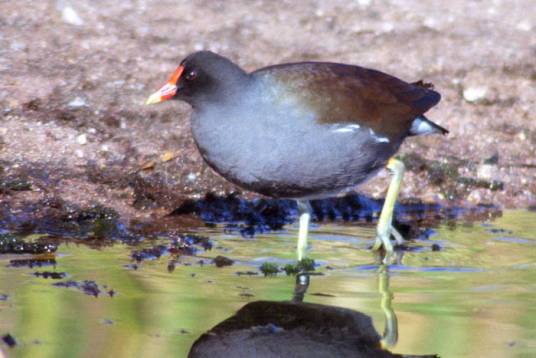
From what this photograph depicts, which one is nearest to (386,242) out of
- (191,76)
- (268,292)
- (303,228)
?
(303,228)

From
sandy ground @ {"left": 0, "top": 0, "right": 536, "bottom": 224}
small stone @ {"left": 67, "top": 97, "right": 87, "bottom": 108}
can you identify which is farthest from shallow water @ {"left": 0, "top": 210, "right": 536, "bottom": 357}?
small stone @ {"left": 67, "top": 97, "right": 87, "bottom": 108}

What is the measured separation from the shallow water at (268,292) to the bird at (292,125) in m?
0.33

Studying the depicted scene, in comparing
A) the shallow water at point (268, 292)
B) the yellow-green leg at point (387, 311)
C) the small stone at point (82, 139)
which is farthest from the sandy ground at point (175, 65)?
the yellow-green leg at point (387, 311)

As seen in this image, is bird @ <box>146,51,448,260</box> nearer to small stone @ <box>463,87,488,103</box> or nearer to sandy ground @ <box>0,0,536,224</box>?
sandy ground @ <box>0,0,536,224</box>

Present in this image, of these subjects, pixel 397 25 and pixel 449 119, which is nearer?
pixel 449 119

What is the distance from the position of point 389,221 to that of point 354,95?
30.0 inches

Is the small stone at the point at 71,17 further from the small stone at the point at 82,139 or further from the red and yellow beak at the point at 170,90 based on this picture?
the red and yellow beak at the point at 170,90

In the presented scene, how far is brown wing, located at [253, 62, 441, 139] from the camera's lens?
6.23m

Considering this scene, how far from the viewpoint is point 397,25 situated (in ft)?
33.7

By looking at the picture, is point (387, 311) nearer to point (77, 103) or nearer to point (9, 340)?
point (9, 340)

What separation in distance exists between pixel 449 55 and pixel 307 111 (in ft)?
12.7

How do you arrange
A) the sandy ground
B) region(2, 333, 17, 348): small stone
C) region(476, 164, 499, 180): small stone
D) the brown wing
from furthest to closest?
region(476, 164, 499, 180): small stone < the sandy ground < the brown wing < region(2, 333, 17, 348): small stone

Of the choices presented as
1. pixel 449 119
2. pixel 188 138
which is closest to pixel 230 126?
pixel 188 138

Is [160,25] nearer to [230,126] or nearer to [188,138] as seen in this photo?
[188,138]
